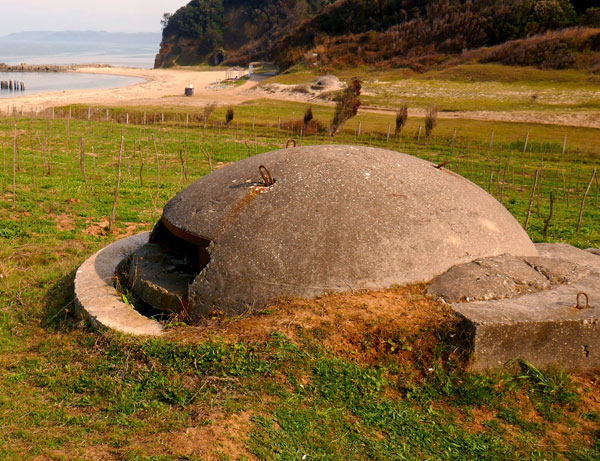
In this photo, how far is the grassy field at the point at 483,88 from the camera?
44.5 meters

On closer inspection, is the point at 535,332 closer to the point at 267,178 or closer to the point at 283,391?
the point at 283,391

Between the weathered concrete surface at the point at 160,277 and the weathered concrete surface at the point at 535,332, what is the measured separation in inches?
128

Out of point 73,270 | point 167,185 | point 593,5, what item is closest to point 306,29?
point 593,5

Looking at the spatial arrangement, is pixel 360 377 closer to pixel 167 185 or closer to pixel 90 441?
pixel 90 441

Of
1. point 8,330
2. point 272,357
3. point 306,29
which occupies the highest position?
point 306,29

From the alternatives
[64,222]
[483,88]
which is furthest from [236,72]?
[64,222]

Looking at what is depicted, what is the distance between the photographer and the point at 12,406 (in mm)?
5176

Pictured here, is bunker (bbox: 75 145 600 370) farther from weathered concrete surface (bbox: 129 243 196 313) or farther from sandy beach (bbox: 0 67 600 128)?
sandy beach (bbox: 0 67 600 128)

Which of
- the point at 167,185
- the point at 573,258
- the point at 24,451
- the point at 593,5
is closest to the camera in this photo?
the point at 24,451

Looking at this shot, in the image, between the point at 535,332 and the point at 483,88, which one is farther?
the point at 483,88

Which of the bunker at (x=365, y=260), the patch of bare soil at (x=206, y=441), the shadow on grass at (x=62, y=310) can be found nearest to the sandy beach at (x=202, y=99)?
the shadow on grass at (x=62, y=310)

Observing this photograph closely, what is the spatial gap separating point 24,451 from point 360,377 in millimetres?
3078

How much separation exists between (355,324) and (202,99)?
51471 mm

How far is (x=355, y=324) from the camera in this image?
18.5 ft
